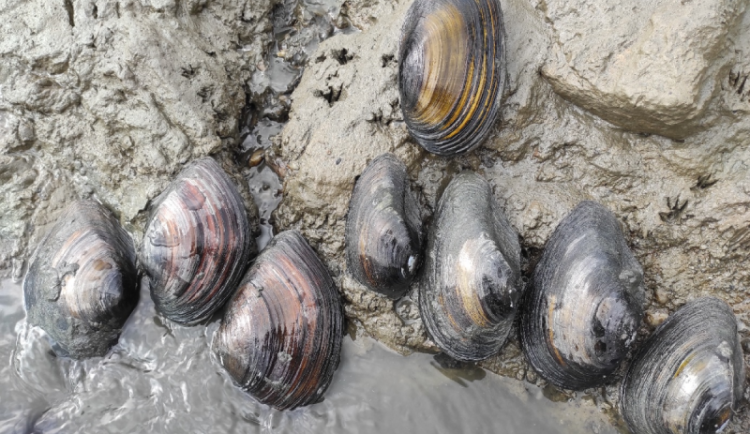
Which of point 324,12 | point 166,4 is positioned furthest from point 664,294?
point 166,4

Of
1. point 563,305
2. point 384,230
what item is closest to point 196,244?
point 384,230

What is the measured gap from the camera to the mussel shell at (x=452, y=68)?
3125 mm

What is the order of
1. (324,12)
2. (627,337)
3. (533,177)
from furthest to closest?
1. (324,12)
2. (533,177)
3. (627,337)

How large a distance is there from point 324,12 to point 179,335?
2526 millimetres

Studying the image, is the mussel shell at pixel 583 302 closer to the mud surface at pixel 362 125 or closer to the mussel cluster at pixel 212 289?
the mud surface at pixel 362 125

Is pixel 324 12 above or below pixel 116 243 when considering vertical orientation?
above

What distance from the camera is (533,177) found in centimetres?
347

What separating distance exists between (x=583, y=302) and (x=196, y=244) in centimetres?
233

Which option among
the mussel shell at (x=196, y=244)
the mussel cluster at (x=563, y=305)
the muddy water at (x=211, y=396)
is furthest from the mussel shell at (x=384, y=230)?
the mussel shell at (x=196, y=244)

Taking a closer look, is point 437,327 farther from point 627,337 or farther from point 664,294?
point 664,294

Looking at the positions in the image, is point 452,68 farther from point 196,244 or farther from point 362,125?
point 196,244

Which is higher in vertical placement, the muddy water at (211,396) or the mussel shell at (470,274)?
the mussel shell at (470,274)

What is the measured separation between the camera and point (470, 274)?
304cm

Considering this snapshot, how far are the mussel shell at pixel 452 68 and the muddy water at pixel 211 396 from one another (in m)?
1.50
